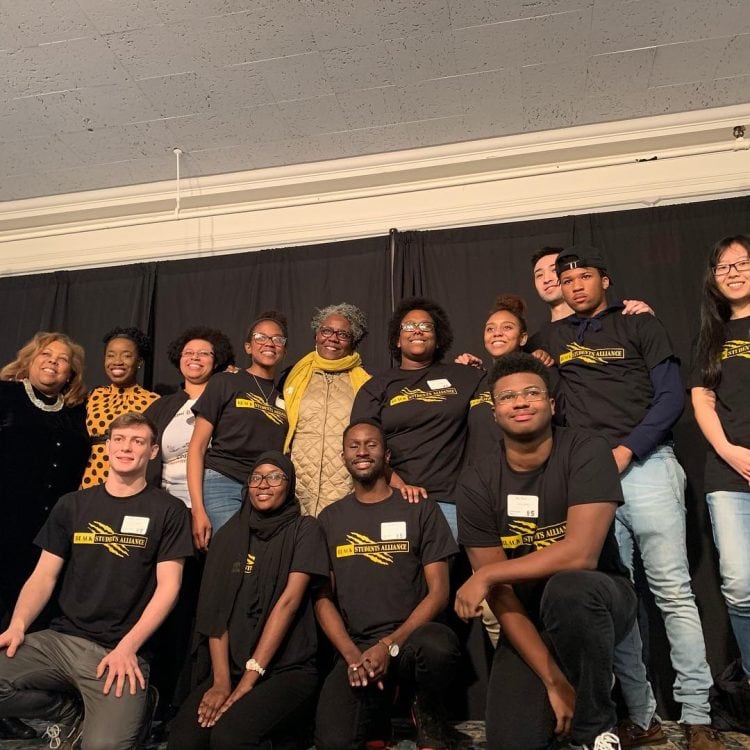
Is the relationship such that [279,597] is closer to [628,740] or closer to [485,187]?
[628,740]

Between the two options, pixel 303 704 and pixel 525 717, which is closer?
pixel 525 717

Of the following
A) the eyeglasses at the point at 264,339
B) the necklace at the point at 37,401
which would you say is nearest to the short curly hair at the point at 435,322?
the eyeglasses at the point at 264,339

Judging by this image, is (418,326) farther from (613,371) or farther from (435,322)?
(613,371)

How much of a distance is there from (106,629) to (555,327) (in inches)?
85.2

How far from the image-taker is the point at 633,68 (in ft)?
11.7

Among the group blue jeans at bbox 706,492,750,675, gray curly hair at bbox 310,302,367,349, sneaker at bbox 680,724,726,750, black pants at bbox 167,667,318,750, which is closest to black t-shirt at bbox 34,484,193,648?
black pants at bbox 167,667,318,750

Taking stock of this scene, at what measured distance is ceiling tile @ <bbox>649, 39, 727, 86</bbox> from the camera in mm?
3418

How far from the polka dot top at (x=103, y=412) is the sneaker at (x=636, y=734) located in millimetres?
2366

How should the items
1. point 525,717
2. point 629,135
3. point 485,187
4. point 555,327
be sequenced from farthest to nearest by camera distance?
1. point 485,187
2. point 629,135
3. point 555,327
4. point 525,717

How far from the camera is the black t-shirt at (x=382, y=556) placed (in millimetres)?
2404

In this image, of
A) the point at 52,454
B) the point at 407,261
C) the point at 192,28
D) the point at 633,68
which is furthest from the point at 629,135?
the point at 52,454

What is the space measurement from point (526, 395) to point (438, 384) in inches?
29.9

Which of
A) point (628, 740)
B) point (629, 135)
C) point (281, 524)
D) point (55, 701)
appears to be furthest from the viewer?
point (629, 135)

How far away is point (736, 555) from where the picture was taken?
7.74 feet
